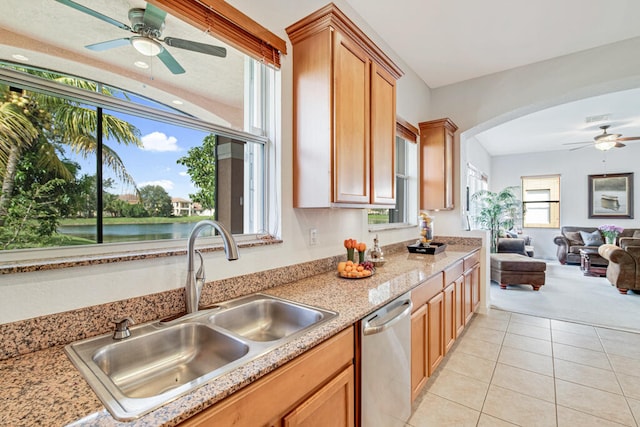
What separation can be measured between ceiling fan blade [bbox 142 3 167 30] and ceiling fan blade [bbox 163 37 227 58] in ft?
0.28

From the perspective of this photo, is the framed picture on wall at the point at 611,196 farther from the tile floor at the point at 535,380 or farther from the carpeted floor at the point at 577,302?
the tile floor at the point at 535,380

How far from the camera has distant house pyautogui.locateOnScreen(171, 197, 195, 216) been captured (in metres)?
1.45

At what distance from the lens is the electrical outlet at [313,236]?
2.00 m

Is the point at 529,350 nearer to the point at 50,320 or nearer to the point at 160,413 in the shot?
the point at 160,413

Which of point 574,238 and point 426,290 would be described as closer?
point 426,290

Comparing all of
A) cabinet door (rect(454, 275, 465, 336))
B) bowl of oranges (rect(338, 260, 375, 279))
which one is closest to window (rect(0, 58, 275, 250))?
bowl of oranges (rect(338, 260, 375, 279))

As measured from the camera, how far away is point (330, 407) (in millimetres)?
1126

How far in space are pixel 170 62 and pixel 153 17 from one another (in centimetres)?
18

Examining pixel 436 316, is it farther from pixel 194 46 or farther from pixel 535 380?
pixel 194 46

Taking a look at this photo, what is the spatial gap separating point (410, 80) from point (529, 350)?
3.07 m

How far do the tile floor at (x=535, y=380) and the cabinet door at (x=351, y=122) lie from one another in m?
1.53

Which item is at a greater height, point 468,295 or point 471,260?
point 471,260

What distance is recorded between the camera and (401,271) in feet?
7.06

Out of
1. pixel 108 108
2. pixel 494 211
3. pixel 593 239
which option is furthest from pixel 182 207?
pixel 593 239
